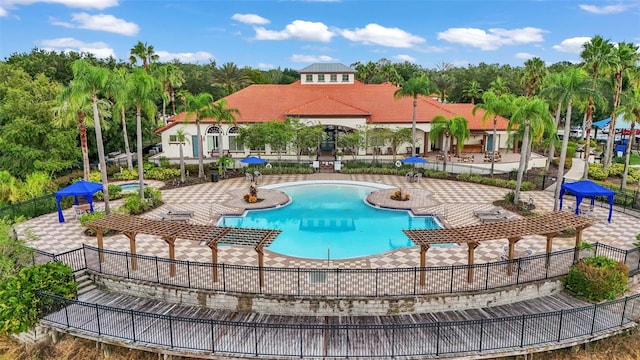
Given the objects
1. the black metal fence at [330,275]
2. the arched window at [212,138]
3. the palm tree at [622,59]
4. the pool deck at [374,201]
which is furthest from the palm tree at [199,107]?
the palm tree at [622,59]

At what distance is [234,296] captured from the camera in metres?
15.1

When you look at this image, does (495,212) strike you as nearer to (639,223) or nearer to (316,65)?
(639,223)

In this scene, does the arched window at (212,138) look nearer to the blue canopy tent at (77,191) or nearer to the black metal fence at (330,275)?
the blue canopy tent at (77,191)

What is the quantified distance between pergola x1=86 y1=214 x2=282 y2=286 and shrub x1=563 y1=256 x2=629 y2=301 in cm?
1106

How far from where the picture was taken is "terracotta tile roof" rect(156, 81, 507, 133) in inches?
1661

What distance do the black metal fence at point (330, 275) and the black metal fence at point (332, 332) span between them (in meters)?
1.29

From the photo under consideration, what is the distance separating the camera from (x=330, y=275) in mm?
16312

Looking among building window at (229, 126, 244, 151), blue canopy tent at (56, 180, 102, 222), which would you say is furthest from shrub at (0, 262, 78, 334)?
building window at (229, 126, 244, 151)

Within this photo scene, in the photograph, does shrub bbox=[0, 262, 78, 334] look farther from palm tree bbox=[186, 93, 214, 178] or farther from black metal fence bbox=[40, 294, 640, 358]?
palm tree bbox=[186, 93, 214, 178]

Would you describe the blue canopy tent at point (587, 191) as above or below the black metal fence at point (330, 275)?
above

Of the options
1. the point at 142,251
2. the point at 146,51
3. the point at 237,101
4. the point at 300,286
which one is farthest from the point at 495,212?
the point at 146,51

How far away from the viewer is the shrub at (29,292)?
46.3ft

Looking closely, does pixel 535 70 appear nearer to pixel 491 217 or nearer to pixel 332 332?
pixel 491 217

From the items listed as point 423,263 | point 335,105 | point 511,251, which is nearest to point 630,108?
Answer: point 511,251
